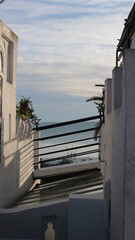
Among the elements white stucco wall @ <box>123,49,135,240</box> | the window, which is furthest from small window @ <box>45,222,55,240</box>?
the window

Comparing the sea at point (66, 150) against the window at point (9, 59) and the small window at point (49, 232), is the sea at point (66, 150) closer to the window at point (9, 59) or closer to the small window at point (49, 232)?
the window at point (9, 59)

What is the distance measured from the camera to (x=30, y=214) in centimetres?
833

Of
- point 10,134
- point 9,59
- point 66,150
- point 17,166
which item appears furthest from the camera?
point 66,150

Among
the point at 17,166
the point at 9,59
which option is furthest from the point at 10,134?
the point at 9,59

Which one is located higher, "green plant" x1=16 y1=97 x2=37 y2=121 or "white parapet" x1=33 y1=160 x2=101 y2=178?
"green plant" x1=16 y1=97 x2=37 y2=121

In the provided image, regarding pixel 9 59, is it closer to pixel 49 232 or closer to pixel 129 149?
Result: pixel 49 232

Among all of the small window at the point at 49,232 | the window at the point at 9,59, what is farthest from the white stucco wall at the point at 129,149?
the window at the point at 9,59

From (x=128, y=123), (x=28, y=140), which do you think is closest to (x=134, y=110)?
(x=128, y=123)

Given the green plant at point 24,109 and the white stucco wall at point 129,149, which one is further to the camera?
the green plant at point 24,109

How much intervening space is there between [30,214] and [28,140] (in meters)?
4.72

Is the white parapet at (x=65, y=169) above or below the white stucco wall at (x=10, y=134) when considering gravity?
below

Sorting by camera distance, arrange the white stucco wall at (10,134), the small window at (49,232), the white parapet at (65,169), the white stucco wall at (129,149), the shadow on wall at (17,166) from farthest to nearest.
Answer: the white parapet at (65,169) < the shadow on wall at (17,166) < the white stucco wall at (10,134) < the small window at (49,232) < the white stucco wall at (129,149)

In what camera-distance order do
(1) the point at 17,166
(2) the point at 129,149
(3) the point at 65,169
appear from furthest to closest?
(3) the point at 65,169 < (1) the point at 17,166 < (2) the point at 129,149

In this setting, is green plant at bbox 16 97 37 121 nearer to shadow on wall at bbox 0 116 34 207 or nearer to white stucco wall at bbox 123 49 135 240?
shadow on wall at bbox 0 116 34 207
